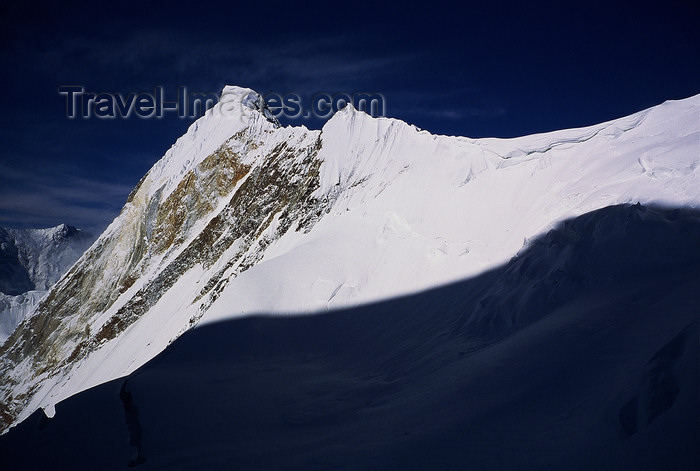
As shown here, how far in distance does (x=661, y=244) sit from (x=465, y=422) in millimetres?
3451

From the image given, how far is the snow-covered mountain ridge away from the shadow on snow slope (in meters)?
1.26

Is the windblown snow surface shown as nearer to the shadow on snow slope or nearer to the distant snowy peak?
the shadow on snow slope

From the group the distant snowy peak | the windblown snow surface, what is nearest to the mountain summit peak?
the windblown snow surface

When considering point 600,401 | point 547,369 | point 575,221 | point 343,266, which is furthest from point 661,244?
point 343,266

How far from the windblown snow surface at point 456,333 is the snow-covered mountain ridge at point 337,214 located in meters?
0.07

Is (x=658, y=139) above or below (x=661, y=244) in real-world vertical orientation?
above

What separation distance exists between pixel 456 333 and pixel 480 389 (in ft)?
7.96

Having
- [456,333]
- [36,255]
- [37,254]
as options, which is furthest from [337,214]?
[36,255]

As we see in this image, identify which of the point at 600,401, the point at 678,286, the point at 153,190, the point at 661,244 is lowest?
the point at 600,401

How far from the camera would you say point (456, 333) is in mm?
7164

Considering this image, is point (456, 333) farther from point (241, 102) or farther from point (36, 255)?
point (36, 255)

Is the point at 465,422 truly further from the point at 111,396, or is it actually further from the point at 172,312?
the point at 172,312

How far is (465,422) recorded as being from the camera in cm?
424

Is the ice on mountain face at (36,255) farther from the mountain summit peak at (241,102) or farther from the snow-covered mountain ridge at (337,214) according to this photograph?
the mountain summit peak at (241,102)
